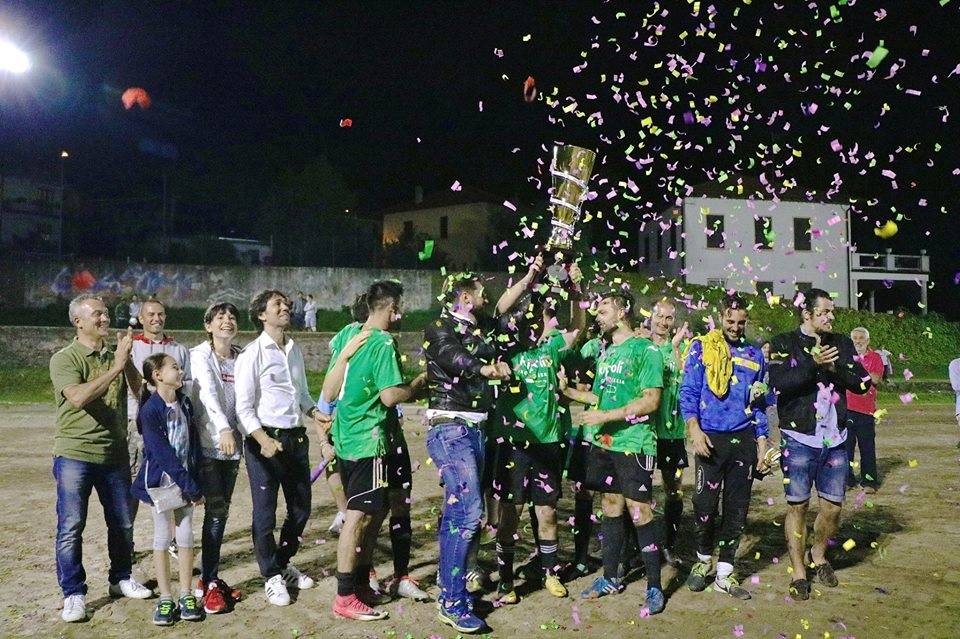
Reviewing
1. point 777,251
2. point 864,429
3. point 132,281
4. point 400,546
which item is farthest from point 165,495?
point 777,251

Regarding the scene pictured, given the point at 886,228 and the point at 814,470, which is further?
the point at 886,228

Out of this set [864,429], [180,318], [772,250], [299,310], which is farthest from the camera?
[772,250]

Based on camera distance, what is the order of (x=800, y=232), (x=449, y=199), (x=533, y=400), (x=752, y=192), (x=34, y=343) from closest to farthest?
(x=533, y=400), (x=34, y=343), (x=752, y=192), (x=800, y=232), (x=449, y=199)

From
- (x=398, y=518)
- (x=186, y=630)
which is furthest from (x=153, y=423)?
(x=398, y=518)

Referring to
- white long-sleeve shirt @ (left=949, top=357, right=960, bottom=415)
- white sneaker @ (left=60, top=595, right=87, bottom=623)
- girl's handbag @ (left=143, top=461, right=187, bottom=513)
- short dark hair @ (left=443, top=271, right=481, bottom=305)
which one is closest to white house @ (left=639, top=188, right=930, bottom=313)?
white long-sleeve shirt @ (left=949, top=357, right=960, bottom=415)

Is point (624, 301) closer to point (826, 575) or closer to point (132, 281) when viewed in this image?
point (826, 575)

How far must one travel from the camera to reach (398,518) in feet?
19.6

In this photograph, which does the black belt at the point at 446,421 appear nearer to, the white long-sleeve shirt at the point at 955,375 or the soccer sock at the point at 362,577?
the soccer sock at the point at 362,577

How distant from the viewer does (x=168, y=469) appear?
5.31 m

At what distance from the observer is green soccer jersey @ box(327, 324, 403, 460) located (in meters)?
5.25

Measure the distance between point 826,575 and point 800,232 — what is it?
123ft

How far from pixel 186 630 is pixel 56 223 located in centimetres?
4982

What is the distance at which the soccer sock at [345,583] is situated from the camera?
17.4 ft

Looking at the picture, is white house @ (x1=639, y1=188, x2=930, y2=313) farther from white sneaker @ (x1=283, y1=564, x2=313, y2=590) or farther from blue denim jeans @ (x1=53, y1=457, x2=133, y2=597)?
blue denim jeans @ (x1=53, y1=457, x2=133, y2=597)
